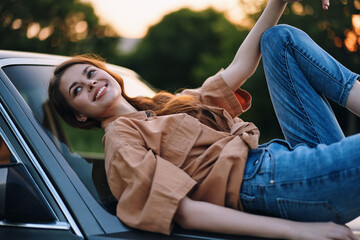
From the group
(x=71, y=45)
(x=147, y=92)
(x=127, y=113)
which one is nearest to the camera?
(x=127, y=113)

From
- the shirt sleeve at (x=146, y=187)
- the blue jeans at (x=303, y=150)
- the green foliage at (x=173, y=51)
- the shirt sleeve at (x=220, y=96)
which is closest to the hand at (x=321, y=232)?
the blue jeans at (x=303, y=150)

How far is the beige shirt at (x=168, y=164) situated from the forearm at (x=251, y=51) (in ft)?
0.94

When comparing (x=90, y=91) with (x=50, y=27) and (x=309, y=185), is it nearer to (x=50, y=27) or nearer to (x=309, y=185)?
(x=309, y=185)

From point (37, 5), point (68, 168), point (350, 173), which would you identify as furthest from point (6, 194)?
point (37, 5)

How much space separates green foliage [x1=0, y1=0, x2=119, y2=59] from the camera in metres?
23.3

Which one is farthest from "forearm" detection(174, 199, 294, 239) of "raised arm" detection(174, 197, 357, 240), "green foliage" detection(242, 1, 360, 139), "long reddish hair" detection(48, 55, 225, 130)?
"green foliage" detection(242, 1, 360, 139)

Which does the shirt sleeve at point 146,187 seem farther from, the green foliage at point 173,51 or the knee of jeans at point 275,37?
the green foliage at point 173,51

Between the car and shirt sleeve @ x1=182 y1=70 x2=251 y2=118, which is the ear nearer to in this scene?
the car

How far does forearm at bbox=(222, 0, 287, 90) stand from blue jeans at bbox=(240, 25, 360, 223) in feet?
0.38

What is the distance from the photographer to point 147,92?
254 centimetres

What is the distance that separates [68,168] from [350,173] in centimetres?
109

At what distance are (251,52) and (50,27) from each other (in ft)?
86.1

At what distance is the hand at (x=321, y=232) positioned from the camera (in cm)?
136

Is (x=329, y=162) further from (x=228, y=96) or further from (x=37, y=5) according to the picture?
(x=37, y=5)
